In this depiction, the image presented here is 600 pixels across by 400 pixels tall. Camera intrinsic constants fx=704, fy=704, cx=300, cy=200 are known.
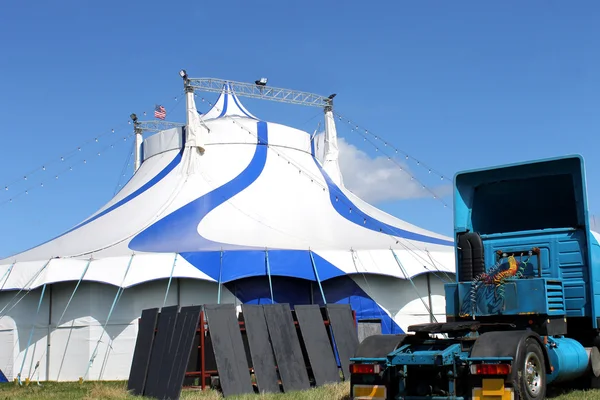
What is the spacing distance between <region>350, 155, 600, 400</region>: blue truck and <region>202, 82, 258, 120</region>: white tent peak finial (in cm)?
1011

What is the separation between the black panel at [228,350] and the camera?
28.8 ft

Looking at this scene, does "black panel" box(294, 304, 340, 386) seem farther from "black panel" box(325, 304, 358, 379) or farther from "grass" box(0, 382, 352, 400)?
"grass" box(0, 382, 352, 400)

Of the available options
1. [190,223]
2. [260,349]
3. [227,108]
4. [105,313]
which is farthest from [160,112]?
[260,349]

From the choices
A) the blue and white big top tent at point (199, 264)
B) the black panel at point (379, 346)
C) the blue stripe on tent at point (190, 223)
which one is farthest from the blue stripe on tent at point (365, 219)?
the black panel at point (379, 346)

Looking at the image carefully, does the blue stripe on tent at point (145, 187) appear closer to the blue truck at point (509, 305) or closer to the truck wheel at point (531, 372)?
the blue truck at point (509, 305)

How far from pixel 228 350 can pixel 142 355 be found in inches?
52.8

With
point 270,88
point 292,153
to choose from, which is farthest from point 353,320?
point 270,88

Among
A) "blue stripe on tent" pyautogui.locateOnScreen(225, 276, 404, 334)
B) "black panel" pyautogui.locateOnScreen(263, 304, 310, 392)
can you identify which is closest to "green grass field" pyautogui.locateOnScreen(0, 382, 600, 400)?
"black panel" pyautogui.locateOnScreen(263, 304, 310, 392)

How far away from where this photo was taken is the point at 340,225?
1473 cm

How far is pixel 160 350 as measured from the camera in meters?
9.24

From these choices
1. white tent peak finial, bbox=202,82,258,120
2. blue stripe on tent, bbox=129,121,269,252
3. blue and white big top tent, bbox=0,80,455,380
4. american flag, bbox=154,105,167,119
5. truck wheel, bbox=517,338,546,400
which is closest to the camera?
truck wheel, bbox=517,338,546,400

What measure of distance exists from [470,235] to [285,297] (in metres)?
5.56

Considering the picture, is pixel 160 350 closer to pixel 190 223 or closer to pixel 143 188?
pixel 190 223

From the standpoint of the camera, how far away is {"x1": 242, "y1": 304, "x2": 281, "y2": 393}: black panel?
903cm
